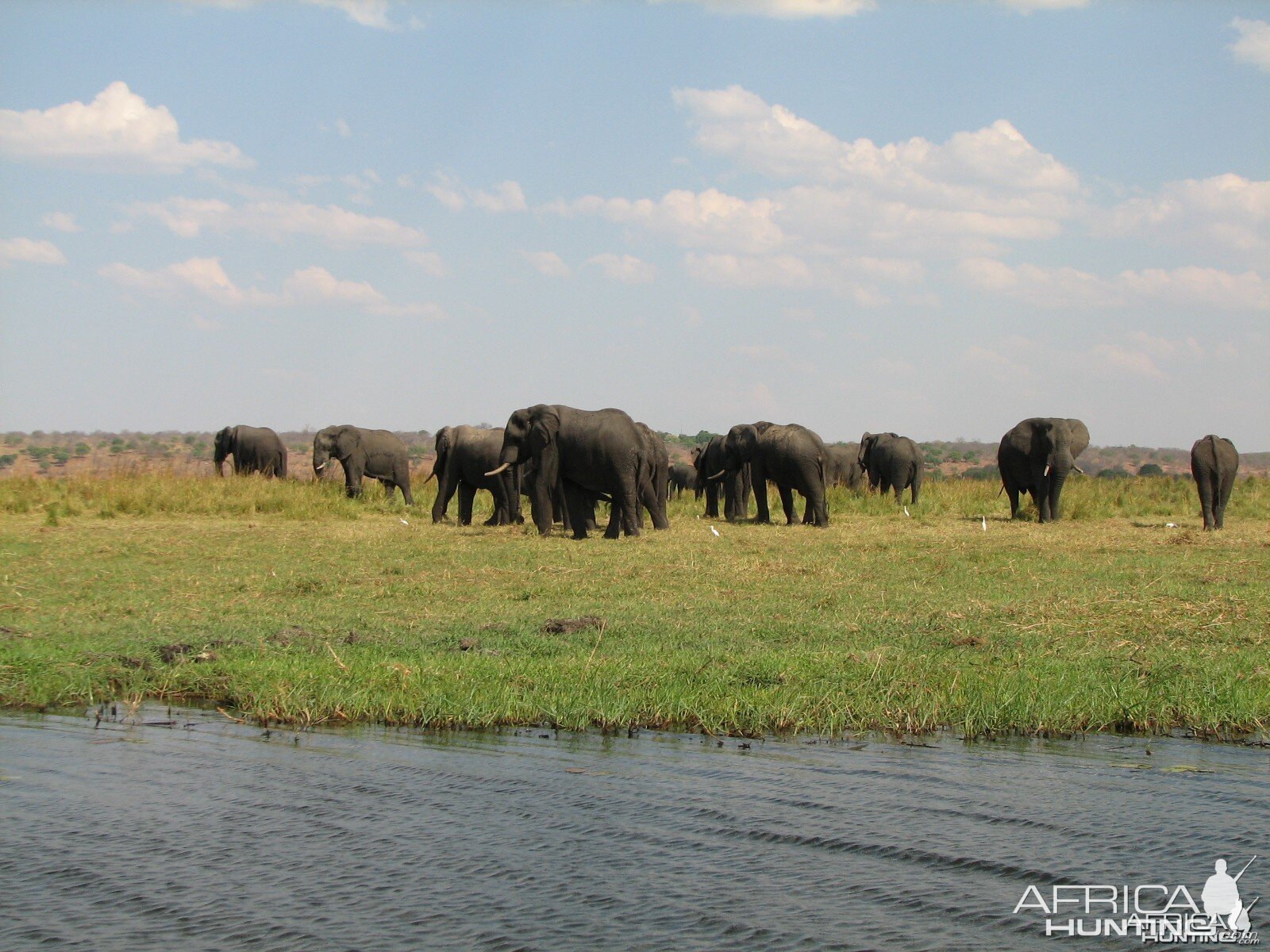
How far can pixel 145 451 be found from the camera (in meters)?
89.9

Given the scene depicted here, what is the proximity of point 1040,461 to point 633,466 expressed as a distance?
9875 mm

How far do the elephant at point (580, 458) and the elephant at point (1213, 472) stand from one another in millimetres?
9724

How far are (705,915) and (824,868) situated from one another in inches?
28.2

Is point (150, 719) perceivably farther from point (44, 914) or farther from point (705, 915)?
point (705, 915)

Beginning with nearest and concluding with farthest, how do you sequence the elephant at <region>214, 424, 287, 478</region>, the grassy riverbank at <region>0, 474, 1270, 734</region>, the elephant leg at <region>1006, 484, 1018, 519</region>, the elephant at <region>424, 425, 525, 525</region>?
1. the grassy riverbank at <region>0, 474, 1270, 734</region>
2. the elephant at <region>424, 425, 525, 525</region>
3. the elephant leg at <region>1006, 484, 1018, 519</region>
4. the elephant at <region>214, 424, 287, 478</region>

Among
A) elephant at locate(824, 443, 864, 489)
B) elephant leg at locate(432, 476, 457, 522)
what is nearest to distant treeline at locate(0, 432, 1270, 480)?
elephant at locate(824, 443, 864, 489)

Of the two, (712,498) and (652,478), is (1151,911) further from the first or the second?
(712,498)

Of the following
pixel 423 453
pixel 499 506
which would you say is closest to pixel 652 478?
pixel 499 506

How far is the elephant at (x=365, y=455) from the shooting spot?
32000mm

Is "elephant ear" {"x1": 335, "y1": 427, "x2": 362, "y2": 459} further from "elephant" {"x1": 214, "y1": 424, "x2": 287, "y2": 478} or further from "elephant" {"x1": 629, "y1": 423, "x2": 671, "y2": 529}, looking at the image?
"elephant" {"x1": 629, "y1": 423, "x2": 671, "y2": 529}

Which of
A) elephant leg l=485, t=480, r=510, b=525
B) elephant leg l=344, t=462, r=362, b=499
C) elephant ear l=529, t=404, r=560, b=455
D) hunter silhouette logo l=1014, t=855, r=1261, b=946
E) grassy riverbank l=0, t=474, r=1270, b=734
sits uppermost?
elephant ear l=529, t=404, r=560, b=455

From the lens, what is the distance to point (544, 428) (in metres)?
20.5

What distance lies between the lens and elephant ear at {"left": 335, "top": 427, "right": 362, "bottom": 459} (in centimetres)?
3200

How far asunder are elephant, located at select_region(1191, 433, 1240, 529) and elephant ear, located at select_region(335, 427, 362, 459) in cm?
1810
